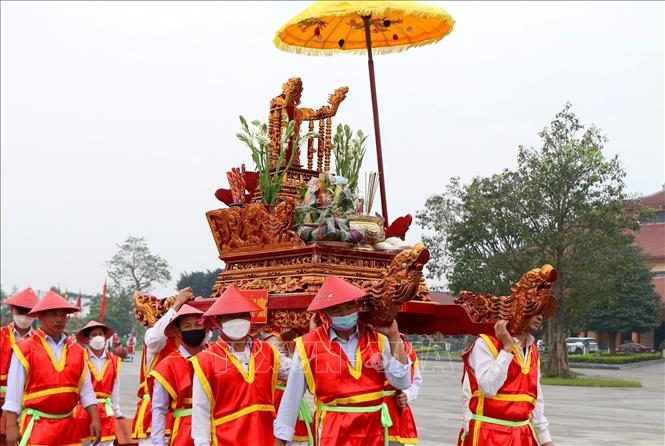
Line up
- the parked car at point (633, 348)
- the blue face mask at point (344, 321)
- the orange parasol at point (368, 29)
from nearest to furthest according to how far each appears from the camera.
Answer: the blue face mask at point (344, 321) → the orange parasol at point (368, 29) → the parked car at point (633, 348)

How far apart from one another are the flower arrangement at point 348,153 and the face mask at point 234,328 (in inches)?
89.3

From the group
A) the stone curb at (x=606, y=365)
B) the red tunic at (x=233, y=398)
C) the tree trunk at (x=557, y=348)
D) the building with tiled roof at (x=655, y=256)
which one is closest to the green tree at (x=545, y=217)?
the tree trunk at (x=557, y=348)

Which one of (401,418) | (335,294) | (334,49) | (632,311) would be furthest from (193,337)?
(632,311)

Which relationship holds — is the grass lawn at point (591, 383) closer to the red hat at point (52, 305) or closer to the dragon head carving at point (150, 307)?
the dragon head carving at point (150, 307)

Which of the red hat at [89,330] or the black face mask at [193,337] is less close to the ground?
the red hat at [89,330]

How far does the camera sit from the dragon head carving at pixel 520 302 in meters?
5.42

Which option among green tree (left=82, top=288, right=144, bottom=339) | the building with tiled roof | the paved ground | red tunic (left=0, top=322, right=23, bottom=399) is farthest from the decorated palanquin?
green tree (left=82, top=288, right=144, bottom=339)

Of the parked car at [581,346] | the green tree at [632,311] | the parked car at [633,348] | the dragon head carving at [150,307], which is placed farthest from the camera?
the parked car at [581,346]

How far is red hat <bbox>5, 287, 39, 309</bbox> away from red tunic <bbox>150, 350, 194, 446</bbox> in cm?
253

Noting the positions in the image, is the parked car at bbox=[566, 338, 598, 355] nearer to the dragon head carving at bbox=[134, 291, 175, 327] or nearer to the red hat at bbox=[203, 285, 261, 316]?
the dragon head carving at bbox=[134, 291, 175, 327]

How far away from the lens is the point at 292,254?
19.9 ft

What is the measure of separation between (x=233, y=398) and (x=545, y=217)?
2281cm

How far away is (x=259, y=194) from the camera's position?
22.4ft

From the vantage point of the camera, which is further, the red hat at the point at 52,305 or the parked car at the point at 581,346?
the parked car at the point at 581,346
